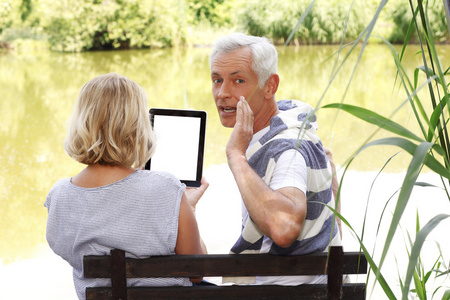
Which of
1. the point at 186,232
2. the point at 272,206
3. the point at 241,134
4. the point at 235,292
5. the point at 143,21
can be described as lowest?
the point at 143,21

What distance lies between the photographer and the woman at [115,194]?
144 cm

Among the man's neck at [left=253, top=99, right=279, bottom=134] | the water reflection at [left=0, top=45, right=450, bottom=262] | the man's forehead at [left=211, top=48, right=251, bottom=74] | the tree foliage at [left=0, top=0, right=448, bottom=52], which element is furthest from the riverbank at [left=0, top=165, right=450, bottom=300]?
the tree foliage at [left=0, top=0, right=448, bottom=52]

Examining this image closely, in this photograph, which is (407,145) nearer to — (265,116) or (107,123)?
(107,123)

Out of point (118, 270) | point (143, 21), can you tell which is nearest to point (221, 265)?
point (118, 270)

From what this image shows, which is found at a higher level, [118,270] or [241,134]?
[241,134]

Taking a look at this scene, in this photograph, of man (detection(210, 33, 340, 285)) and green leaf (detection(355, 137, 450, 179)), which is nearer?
green leaf (detection(355, 137, 450, 179))

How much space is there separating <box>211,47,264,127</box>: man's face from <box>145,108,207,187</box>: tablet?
0.08 meters

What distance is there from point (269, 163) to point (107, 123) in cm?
41

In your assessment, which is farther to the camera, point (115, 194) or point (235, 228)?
point (235, 228)

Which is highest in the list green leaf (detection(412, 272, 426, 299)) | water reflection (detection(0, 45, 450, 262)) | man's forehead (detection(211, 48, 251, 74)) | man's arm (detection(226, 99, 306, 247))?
man's forehead (detection(211, 48, 251, 74))

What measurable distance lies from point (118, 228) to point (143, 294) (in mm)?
166

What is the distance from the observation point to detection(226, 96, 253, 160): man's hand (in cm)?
152

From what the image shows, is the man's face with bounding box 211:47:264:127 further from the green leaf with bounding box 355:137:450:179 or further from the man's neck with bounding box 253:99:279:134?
the green leaf with bounding box 355:137:450:179

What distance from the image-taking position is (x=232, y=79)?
1.88 m
